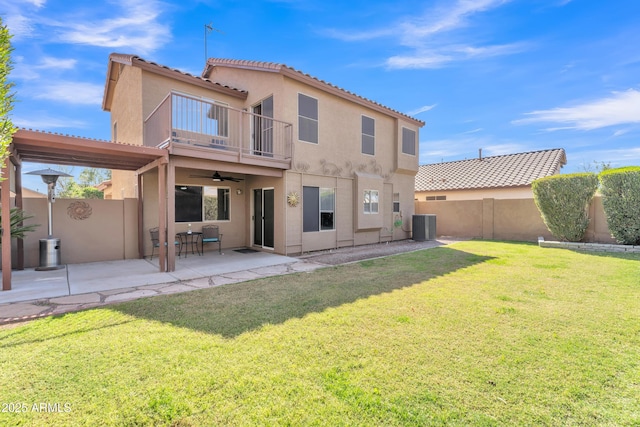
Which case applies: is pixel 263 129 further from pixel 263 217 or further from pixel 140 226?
pixel 140 226

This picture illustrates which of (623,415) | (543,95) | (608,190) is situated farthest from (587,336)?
(543,95)

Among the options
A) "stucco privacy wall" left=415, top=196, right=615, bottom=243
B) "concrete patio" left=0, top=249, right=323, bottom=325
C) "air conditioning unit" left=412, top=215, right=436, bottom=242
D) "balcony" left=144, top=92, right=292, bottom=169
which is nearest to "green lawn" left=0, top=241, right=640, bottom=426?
"concrete patio" left=0, top=249, right=323, bottom=325

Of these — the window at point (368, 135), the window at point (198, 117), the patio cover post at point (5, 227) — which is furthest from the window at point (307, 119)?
the patio cover post at point (5, 227)

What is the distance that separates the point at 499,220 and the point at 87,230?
54.3ft

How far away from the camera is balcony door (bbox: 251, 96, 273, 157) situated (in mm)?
9625

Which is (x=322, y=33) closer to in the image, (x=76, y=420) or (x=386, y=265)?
(x=386, y=265)

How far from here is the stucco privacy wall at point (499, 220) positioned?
1093 centimetres

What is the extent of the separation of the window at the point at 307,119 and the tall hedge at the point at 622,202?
33.6ft

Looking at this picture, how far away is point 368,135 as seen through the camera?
12.2 m

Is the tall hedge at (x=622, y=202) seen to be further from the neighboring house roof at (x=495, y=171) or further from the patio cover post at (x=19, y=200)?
the patio cover post at (x=19, y=200)

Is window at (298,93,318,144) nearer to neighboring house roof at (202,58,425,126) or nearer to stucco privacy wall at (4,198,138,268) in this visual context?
neighboring house roof at (202,58,425,126)

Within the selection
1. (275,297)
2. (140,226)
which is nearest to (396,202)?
(275,297)

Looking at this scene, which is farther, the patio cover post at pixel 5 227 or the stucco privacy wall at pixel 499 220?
the stucco privacy wall at pixel 499 220

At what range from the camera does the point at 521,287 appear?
557 cm
